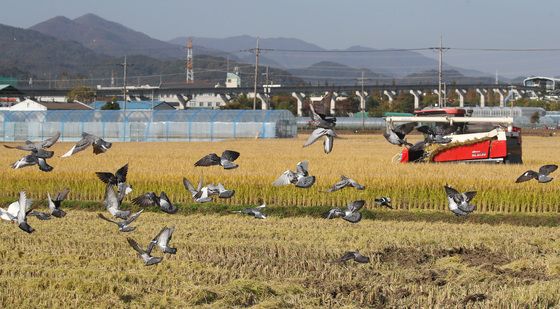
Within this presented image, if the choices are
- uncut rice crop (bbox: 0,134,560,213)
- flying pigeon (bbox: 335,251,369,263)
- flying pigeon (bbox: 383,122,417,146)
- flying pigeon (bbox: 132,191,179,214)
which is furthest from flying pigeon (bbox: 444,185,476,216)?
uncut rice crop (bbox: 0,134,560,213)

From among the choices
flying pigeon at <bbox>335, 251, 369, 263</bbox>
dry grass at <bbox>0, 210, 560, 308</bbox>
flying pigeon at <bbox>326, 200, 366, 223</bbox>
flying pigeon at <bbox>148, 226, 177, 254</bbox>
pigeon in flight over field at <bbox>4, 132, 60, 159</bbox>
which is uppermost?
pigeon in flight over field at <bbox>4, 132, 60, 159</bbox>

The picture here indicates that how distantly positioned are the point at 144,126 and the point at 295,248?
4827 centimetres

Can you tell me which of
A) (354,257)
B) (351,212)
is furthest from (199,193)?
(354,257)

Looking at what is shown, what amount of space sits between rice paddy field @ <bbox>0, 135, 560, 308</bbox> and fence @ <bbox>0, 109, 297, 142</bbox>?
37.2m

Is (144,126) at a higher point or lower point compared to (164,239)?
higher

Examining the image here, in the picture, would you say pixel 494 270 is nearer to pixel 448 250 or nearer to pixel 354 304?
pixel 448 250

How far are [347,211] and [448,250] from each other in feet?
5.21

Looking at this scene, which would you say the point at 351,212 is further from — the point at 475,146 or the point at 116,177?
the point at 475,146

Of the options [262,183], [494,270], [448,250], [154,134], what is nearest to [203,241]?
[448,250]

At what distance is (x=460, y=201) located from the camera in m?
12.5

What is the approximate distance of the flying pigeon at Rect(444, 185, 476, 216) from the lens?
40.6 ft

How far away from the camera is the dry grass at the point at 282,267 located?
30.8 feet

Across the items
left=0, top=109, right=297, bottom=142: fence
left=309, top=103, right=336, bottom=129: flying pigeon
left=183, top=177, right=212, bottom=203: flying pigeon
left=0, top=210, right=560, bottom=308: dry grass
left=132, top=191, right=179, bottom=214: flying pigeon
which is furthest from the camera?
left=0, top=109, right=297, bottom=142: fence

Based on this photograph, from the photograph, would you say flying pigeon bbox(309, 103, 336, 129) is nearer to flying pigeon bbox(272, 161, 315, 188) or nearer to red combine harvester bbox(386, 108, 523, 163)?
flying pigeon bbox(272, 161, 315, 188)
